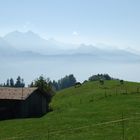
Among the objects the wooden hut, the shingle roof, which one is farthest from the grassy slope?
the shingle roof

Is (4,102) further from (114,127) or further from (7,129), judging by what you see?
(114,127)

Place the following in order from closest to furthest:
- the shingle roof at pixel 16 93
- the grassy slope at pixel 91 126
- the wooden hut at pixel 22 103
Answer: the grassy slope at pixel 91 126, the wooden hut at pixel 22 103, the shingle roof at pixel 16 93

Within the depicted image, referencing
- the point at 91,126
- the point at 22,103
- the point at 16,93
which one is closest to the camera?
the point at 91,126

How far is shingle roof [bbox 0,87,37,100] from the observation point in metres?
81.8

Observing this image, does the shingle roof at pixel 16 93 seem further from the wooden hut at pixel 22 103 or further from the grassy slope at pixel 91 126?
the grassy slope at pixel 91 126

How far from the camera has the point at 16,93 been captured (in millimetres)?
83938

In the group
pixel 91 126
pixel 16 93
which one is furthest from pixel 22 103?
pixel 91 126

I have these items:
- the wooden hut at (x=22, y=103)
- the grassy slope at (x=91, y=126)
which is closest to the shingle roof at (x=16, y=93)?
the wooden hut at (x=22, y=103)

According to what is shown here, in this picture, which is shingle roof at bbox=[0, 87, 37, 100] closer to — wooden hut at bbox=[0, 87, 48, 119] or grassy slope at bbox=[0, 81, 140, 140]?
wooden hut at bbox=[0, 87, 48, 119]

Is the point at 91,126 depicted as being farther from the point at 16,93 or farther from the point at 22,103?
the point at 16,93

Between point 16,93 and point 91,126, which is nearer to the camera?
point 91,126

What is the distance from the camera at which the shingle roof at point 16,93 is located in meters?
81.8

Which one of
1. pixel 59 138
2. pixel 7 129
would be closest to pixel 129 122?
pixel 59 138

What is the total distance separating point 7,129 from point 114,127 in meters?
15.8
